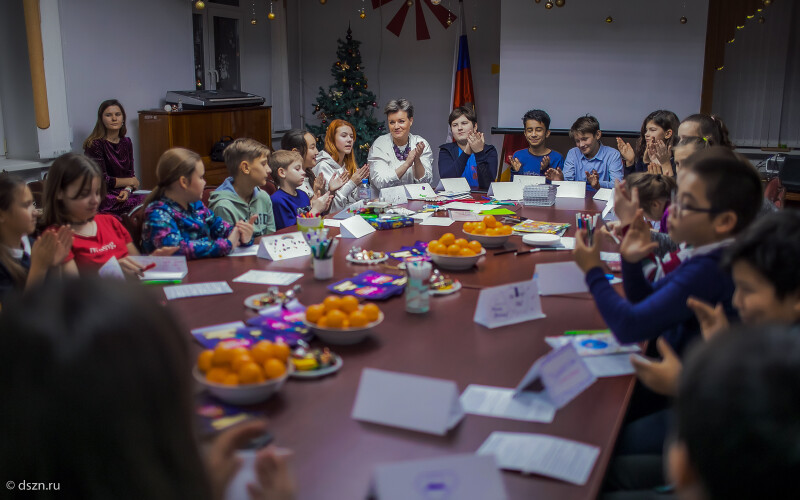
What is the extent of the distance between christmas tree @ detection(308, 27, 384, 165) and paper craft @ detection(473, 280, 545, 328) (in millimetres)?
5823

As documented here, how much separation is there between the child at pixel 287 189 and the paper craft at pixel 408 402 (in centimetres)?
242

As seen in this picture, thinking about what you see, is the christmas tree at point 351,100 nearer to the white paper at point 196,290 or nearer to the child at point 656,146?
the child at point 656,146

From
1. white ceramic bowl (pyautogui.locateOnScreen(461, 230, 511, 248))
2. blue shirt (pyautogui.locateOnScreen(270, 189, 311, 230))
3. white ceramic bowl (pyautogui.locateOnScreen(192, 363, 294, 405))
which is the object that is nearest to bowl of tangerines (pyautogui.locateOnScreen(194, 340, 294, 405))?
white ceramic bowl (pyautogui.locateOnScreen(192, 363, 294, 405))

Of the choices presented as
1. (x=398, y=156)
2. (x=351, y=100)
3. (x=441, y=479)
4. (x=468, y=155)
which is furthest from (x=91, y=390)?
(x=351, y=100)

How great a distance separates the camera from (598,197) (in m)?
4.46

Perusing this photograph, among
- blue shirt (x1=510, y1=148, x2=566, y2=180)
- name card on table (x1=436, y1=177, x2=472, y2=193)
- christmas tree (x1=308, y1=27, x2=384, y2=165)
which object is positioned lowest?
name card on table (x1=436, y1=177, x2=472, y2=193)

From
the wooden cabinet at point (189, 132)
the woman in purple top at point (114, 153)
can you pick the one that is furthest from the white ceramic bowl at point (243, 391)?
the wooden cabinet at point (189, 132)

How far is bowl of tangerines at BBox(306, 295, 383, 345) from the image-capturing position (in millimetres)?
1779

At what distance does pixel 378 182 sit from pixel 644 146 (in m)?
1.92

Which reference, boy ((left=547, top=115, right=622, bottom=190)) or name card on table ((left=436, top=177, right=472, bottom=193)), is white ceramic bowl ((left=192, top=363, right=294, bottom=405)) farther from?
boy ((left=547, top=115, right=622, bottom=190))

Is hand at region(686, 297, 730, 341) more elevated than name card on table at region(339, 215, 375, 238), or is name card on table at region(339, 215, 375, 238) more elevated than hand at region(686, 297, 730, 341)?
hand at region(686, 297, 730, 341)

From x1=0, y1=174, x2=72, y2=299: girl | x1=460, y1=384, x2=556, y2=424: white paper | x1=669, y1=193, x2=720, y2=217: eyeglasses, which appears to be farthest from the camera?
x1=0, y1=174, x2=72, y2=299: girl

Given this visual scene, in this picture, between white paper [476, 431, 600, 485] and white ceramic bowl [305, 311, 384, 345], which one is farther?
white ceramic bowl [305, 311, 384, 345]

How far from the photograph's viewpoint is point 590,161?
4961 millimetres
